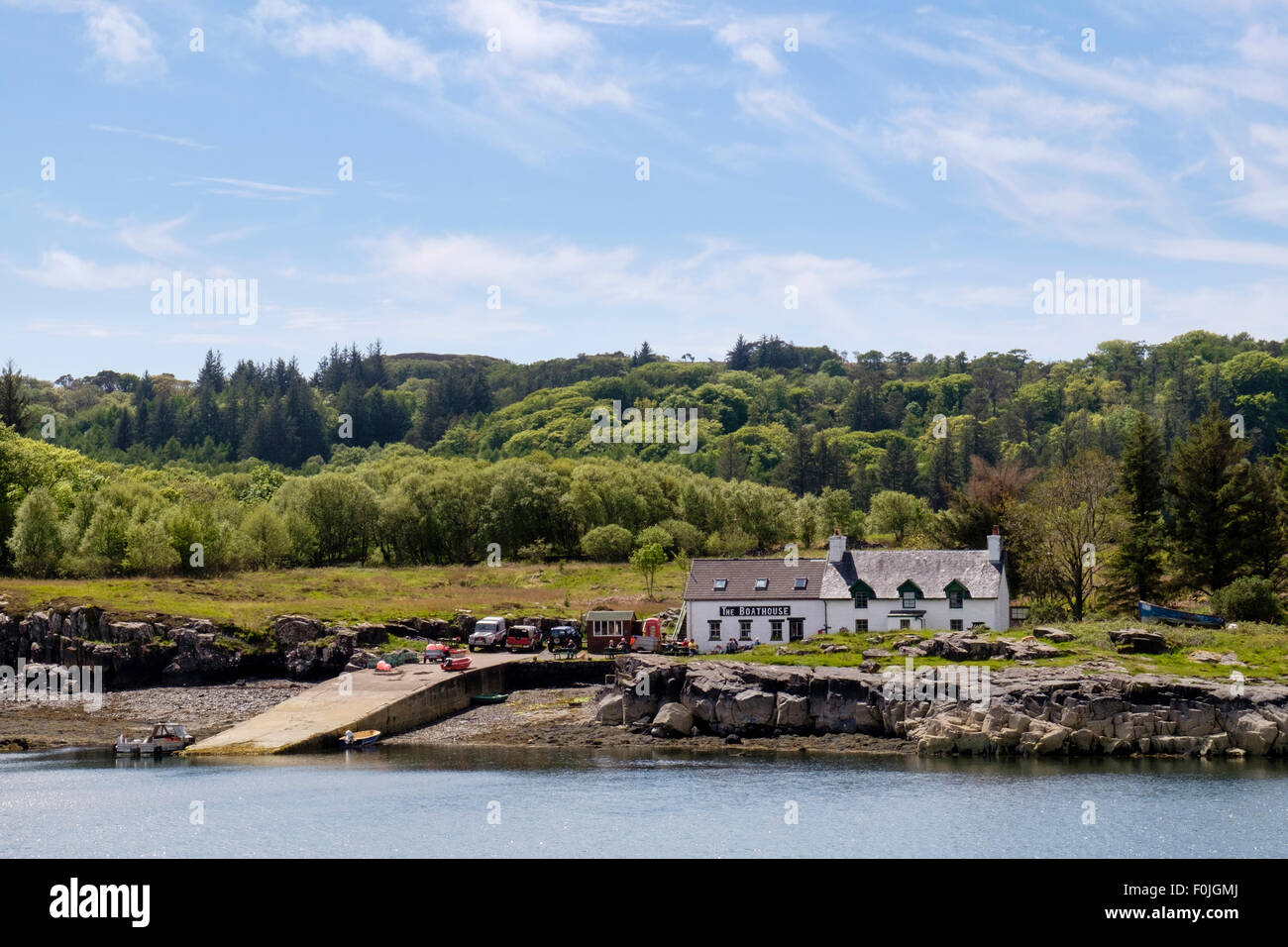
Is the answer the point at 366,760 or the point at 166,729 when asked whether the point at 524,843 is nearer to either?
the point at 366,760

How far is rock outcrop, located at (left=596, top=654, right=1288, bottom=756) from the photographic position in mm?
51281

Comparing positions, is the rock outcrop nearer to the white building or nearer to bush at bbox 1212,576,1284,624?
the white building

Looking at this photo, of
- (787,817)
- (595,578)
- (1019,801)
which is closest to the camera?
(787,817)

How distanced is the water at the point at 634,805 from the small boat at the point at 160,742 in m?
1.35

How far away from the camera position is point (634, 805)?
42.5m

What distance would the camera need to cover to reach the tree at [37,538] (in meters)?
90.5

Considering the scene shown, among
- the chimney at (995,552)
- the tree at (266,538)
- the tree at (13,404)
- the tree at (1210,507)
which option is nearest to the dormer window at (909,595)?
the chimney at (995,552)

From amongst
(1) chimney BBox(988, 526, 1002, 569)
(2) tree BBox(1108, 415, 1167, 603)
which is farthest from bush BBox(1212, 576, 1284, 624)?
(1) chimney BBox(988, 526, 1002, 569)

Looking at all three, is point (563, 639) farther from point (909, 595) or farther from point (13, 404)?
point (13, 404)

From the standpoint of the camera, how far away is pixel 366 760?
171 ft

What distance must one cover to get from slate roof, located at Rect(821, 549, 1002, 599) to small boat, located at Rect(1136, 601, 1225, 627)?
876cm

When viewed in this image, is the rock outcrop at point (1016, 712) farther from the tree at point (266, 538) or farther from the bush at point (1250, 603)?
the tree at point (266, 538)
